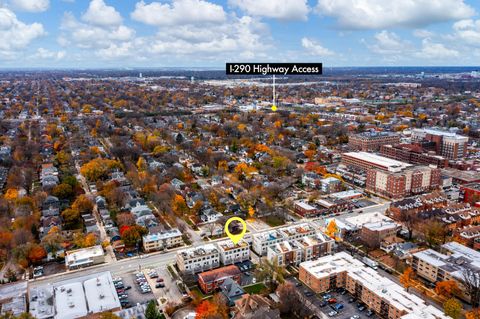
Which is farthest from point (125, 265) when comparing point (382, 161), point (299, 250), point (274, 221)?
point (382, 161)

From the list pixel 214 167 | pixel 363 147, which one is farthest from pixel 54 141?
pixel 363 147

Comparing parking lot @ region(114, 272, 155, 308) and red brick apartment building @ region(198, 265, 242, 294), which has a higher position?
red brick apartment building @ region(198, 265, 242, 294)

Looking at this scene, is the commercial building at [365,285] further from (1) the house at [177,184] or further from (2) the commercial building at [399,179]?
(1) the house at [177,184]

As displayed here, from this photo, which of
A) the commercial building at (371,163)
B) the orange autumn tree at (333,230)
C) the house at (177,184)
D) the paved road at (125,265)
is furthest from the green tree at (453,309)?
the house at (177,184)

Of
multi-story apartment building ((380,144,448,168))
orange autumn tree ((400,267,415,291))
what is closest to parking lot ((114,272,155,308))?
orange autumn tree ((400,267,415,291))

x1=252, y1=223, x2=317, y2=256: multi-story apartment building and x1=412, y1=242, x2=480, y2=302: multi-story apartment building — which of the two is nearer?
x1=412, y1=242, x2=480, y2=302: multi-story apartment building

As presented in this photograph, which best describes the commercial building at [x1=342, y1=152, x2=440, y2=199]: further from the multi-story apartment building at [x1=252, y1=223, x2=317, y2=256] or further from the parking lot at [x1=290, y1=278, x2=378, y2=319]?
the parking lot at [x1=290, y1=278, x2=378, y2=319]
